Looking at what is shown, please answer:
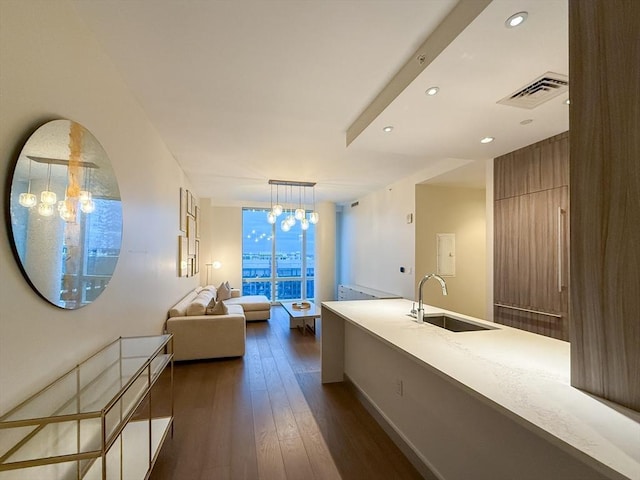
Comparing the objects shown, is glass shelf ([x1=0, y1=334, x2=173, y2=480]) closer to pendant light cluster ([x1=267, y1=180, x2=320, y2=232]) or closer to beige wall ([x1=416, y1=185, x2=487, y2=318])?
pendant light cluster ([x1=267, y1=180, x2=320, y2=232])

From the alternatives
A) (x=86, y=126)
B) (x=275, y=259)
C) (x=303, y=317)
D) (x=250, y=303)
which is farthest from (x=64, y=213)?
(x=275, y=259)

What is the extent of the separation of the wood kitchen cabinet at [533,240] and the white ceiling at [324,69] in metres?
0.27

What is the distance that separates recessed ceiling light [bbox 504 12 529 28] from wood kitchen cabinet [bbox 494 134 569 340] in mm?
1934

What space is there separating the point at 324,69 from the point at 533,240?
2.77 m

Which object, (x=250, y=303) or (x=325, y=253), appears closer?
(x=250, y=303)

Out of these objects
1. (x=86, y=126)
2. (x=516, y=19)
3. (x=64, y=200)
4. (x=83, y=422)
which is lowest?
(x=83, y=422)

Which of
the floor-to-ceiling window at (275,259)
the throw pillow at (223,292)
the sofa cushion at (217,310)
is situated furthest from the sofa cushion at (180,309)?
the floor-to-ceiling window at (275,259)

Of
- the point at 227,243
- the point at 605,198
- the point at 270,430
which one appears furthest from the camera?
the point at 227,243

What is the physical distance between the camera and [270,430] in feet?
7.61

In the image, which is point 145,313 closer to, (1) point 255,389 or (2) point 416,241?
(1) point 255,389

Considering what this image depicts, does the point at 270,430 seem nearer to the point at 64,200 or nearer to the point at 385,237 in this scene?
the point at 64,200

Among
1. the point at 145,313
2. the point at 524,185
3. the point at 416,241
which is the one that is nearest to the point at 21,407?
the point at 145,313

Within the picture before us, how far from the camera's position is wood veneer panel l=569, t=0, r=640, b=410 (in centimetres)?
95

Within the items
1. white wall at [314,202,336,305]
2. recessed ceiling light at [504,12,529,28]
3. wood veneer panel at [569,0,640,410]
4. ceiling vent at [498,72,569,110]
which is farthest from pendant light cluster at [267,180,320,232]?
wood veneer panel at [569,0,640,410]
